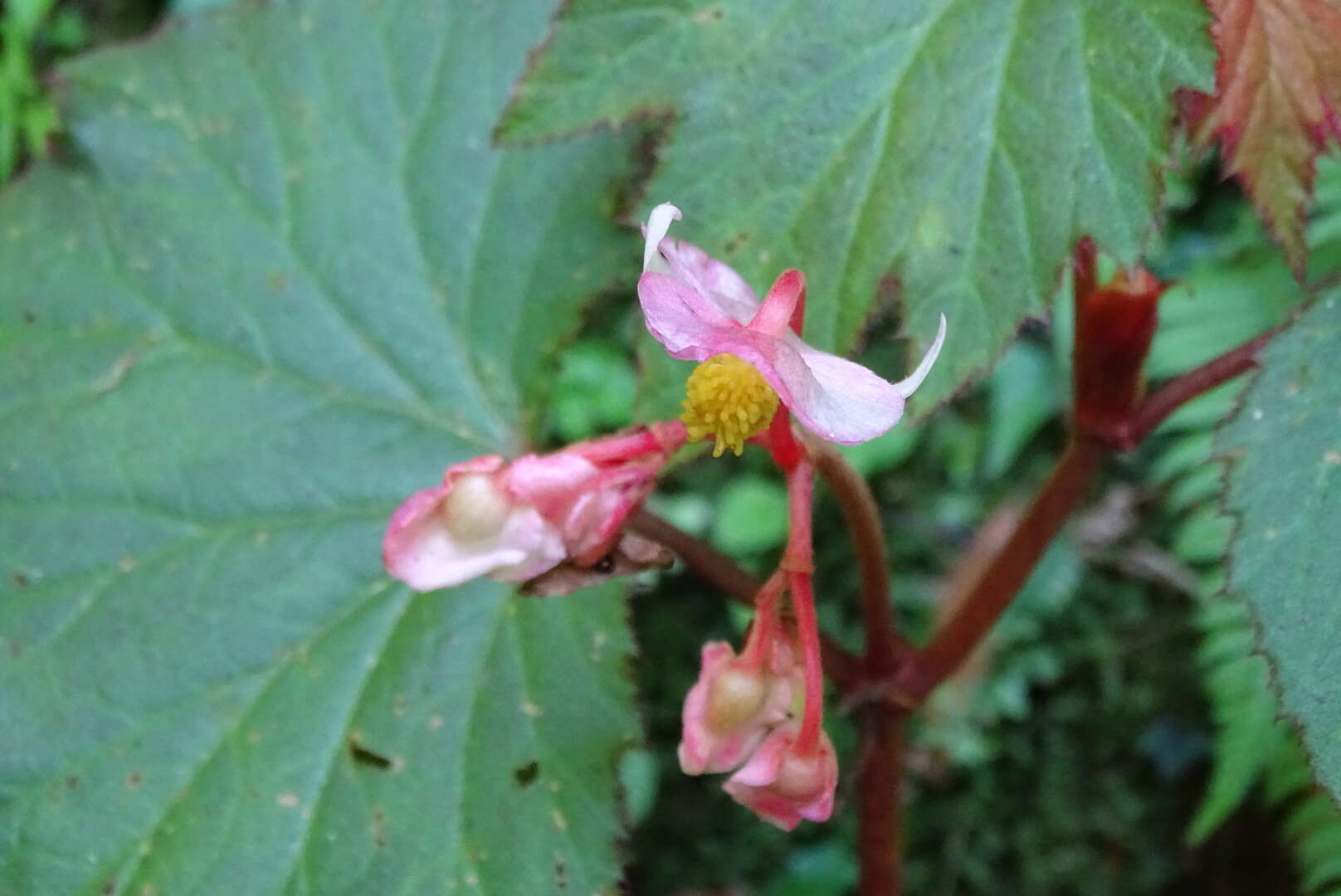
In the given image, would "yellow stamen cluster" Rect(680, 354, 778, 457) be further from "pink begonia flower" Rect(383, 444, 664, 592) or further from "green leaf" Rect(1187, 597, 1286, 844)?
"green leaf" Rect(1187, 597, 1286, 844)

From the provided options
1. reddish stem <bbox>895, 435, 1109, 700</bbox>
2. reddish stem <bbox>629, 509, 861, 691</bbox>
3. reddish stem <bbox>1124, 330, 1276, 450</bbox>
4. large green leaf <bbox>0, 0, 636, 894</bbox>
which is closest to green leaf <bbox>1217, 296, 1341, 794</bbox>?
reddish stem <bbox>1124, 330, 1276, 450</bbox>

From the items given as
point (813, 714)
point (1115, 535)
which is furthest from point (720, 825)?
point (813, 714)

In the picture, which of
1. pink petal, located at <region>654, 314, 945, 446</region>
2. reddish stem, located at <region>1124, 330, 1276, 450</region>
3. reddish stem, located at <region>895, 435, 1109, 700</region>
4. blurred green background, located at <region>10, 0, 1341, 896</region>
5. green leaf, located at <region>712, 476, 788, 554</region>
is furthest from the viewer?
green leaf, located at <region>712, 476, 788, 554</region>

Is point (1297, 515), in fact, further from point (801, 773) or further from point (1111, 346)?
point (801, 773)

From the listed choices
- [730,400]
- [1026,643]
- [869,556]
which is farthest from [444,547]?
[1026,643]

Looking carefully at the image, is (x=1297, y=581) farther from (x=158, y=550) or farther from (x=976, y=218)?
(x=158, y=550)

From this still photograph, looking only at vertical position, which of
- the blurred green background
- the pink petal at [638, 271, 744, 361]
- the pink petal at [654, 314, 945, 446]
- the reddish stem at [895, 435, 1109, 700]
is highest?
the pink petal at [638, 271, 744, 361]

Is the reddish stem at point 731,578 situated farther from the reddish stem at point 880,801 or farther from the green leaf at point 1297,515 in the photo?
the green leaf at point 1297,515
